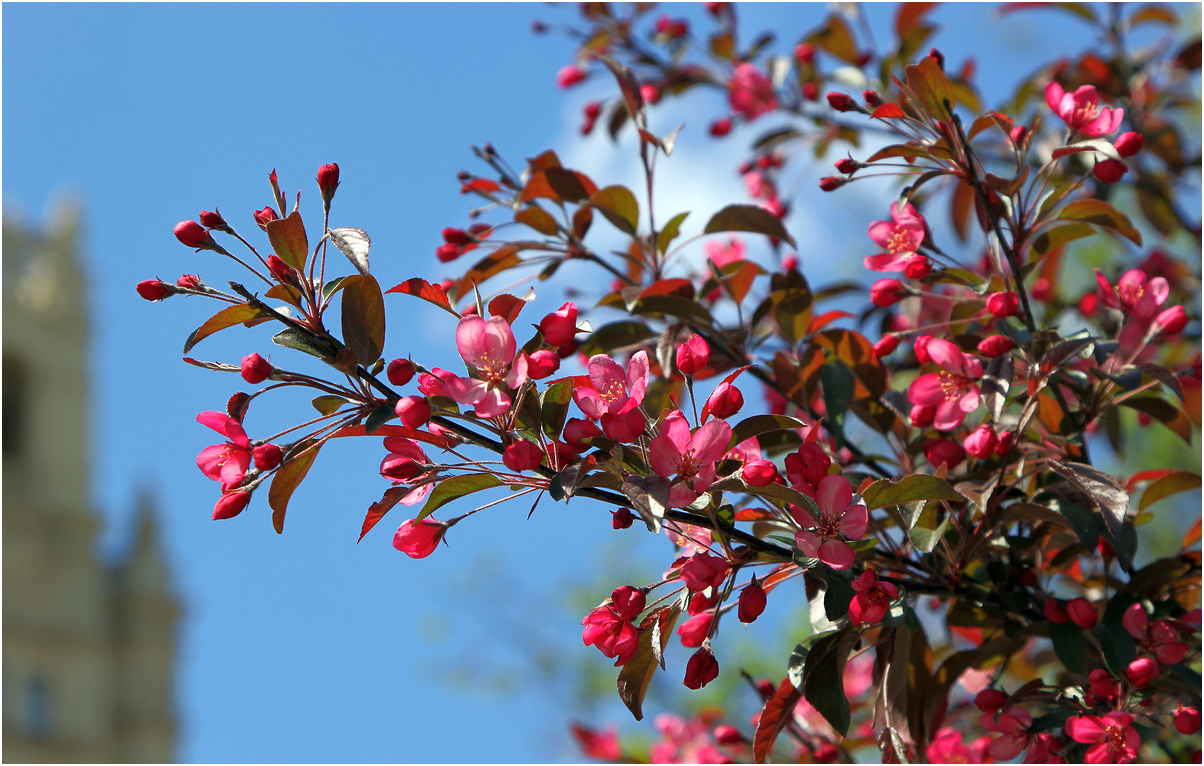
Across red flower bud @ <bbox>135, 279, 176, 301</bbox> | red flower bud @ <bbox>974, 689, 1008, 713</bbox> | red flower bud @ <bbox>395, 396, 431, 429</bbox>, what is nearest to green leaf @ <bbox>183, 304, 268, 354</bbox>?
red flower bud @ <bbox>135, 279, 176, 301</bbox>

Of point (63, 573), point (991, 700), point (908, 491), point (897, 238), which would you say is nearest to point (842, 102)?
point (897, 238)

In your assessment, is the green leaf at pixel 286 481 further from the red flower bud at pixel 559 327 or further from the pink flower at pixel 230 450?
the red flower bud at pixel 559 327

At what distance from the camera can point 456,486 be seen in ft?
2.93

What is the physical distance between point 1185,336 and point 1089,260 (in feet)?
12.7

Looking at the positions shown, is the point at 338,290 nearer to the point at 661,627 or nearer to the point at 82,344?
the point at 661,627

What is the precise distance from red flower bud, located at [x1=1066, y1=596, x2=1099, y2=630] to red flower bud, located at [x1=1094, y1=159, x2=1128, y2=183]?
1.34ft

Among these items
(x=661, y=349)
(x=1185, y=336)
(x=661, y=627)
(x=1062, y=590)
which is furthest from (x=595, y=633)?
(x=1185, y=336)

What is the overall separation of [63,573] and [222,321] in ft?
87.6

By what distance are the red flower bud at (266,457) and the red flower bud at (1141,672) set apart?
2.52 ft

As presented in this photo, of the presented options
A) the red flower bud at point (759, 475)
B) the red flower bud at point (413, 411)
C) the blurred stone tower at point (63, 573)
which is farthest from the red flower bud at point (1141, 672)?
the blurred stone tower at point (63, 573)

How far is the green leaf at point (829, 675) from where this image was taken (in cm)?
98

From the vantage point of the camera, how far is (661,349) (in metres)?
1.25

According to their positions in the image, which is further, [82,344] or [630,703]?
[82,344]

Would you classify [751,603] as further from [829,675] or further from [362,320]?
[362,320]
